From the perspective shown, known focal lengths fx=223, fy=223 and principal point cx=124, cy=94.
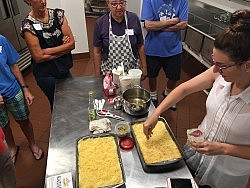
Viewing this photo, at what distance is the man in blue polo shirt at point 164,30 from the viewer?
244cm

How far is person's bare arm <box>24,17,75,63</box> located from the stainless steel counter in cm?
27

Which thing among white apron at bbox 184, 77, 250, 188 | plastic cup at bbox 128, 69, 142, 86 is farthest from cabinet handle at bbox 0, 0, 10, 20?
white apron at bbox 184, 77, 250, 188

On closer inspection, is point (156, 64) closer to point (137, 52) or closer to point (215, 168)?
point (137, 52)

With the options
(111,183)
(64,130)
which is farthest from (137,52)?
(111,183)

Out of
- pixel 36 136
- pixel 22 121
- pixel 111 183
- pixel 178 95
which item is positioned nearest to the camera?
pixel 111 183

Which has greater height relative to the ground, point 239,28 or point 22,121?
point 239,28

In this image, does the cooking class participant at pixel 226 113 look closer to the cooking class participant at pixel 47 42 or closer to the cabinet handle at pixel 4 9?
the cooking class participant at pixel 47 42

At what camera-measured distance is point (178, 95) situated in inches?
57.8

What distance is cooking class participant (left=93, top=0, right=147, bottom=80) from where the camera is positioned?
6.84 feet

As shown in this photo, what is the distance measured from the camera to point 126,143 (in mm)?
1372

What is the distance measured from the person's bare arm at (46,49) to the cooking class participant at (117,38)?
267 mm

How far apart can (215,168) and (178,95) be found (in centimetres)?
50

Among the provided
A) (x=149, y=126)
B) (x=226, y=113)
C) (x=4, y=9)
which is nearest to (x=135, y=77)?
(x=149, y=126)

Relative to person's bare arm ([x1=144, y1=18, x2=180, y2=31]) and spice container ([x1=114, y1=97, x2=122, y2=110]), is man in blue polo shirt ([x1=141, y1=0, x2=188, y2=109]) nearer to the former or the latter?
person's bare arm ([x1=144, y1=18, x2=180, y2=31])
